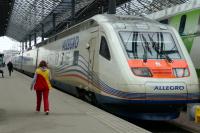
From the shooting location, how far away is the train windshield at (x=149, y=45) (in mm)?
12906

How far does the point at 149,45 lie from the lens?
13.2m

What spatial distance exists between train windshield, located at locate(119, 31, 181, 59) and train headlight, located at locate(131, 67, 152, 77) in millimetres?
557

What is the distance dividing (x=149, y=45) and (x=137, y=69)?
1210 millimetres

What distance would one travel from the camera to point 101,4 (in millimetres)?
43375

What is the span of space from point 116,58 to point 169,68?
1.42 m

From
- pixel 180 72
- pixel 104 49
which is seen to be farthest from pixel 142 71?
pixel 104 49

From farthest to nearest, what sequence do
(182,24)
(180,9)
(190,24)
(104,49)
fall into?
(180,9), (182,24), (190,24), (104,49)

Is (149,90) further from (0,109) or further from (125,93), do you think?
(0,109)

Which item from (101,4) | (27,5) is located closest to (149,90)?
(101,4)

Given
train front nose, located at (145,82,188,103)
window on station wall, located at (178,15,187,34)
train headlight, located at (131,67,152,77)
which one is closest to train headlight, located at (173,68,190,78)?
train front nose, located at (145,82,188,103)

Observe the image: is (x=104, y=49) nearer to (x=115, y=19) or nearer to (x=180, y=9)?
(x=115, y=19)

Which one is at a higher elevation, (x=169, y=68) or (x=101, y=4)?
(x=101, y=4)

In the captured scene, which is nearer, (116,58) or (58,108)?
(116,58)

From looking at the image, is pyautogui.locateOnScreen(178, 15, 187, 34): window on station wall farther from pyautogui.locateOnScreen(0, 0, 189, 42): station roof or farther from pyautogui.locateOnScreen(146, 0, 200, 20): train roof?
pyautogui.locateOnScreen(0, 0, 189, 42): station roof
